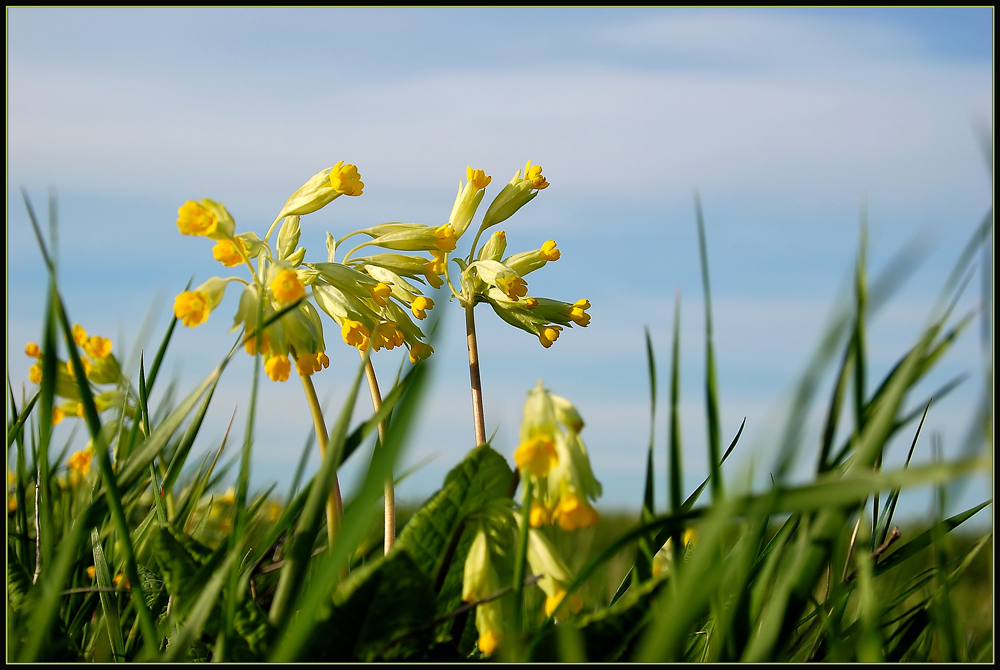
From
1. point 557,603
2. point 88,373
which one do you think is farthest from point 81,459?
point 557,603

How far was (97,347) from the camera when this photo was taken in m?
2.79

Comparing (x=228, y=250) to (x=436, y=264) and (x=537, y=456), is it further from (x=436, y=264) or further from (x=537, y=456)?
(x=537, y=456)

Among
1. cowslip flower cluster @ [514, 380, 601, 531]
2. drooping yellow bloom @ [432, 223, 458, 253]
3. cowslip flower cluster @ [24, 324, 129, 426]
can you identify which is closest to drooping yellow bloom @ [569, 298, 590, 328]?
drooping yellow bloom @ [432, 223, 458, 253]

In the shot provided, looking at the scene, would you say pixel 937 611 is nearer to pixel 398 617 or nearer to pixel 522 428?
pixel 522 428

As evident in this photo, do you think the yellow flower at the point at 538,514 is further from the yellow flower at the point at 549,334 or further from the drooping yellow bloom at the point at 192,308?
the yellow flower at the point at 549,334

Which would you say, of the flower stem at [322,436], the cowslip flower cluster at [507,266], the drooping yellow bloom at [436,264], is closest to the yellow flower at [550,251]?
the cowslip flower cluster at [507,266]

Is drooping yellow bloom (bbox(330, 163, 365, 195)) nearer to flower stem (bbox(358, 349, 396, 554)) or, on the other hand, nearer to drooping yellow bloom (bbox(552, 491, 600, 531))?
flower stem (bbox(358, 349, 396, 554))

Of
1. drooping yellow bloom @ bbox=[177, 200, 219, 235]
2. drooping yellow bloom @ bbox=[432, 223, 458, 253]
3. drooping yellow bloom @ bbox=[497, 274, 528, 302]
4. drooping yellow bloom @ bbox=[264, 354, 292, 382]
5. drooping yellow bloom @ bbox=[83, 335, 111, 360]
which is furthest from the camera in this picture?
drooping yellow bloom @ bbox=[83, 335, 111, 360]

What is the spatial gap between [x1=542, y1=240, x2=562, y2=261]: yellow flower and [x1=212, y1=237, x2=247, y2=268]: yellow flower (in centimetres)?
78

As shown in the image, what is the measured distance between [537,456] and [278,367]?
2.12ft

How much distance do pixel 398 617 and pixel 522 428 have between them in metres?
0.34

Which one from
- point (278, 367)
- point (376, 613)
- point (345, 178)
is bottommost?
point (376, 613)

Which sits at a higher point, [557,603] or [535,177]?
[535,177]

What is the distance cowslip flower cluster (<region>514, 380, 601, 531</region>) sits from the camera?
46.7 inches
